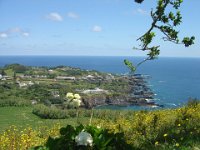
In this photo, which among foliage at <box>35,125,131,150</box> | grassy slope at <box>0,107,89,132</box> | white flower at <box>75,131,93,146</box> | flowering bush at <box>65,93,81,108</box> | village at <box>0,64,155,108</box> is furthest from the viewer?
village at <box>0,64,155,108</box>

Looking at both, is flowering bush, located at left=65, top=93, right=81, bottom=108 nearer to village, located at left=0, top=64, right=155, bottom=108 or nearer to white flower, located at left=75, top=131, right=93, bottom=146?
white flower, located at left=75, top=131, right=93, bottom=146

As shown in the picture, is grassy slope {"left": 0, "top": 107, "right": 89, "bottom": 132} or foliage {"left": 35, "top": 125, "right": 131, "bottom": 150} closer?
foliage {"left": 35, "top": 125, "right": 131, "bottom": 150}

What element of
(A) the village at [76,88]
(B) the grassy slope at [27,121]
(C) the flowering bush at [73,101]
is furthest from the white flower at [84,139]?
(A) the village at [76,88]

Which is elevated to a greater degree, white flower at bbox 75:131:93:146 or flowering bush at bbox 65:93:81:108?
flowering bush at bbox 65:93:81:108

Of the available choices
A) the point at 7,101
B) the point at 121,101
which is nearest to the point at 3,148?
the point at 7,101

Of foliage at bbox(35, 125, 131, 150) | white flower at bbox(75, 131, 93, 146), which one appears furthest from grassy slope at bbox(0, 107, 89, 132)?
white flower at bbox(75, 131, 93, 146)

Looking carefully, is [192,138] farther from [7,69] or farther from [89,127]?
[7,69]

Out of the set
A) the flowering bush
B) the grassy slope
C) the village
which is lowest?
the village

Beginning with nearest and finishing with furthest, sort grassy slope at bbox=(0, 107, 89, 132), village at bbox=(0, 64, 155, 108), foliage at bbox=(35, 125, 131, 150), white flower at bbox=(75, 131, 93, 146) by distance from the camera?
white flower at bbox=(75, 131, 93, 146)
foliage at bbox=(35, 125, 131, 150)
grassy slope at bbox=(0, 107, 89, 132)
village at bbox=(0, 64, 155, 108)

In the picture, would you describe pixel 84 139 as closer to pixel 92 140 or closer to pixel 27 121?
pixel 92 140
